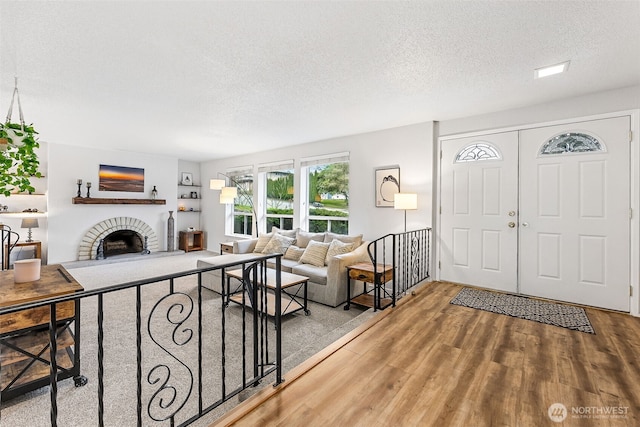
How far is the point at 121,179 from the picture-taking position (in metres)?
6.63

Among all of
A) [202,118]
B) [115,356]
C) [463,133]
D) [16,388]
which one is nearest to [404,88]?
[463,133]

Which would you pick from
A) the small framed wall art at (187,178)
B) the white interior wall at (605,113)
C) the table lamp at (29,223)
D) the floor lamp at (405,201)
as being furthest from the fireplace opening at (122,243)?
the white interior wall at (605,113)

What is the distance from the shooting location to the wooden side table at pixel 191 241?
7.43 m

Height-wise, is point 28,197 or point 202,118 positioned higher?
point 202,118

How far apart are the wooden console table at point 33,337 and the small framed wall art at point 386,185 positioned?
384 cm

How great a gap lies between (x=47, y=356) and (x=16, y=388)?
265mm

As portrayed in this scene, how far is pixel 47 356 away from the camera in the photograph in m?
2.12

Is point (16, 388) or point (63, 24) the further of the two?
point (63, 24)

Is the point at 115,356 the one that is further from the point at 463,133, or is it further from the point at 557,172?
the point at 557,172

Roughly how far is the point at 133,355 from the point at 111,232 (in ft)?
16.9

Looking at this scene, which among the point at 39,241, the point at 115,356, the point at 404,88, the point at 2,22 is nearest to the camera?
the point at 2,22

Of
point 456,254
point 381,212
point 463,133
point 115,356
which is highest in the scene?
point 463,133

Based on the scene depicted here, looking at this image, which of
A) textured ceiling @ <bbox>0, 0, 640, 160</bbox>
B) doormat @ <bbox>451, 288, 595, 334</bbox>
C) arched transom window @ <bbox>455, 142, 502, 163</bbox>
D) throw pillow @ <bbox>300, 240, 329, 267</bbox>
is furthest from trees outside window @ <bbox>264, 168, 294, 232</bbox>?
doormat @ <bbox>451, 288, 595, 334</bbox>

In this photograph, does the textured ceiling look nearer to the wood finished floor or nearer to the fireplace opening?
the wood finished floor
